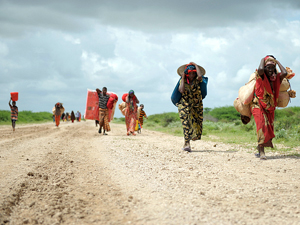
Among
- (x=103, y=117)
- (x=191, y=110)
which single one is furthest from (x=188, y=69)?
(x=103, y=117)

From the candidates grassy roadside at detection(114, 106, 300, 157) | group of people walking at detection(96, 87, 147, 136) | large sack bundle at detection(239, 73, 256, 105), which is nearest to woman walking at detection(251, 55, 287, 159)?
large sack bundle at detection(239, 73, 256, 105)

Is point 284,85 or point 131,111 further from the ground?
point 284,85

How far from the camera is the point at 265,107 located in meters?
6.74

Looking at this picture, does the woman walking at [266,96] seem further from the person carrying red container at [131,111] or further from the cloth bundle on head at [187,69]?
the person carrying red container at [131,111]

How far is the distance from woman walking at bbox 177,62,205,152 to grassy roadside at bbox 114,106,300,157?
2.30 m

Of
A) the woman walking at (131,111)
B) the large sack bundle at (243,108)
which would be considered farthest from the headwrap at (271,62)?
the woman walking at (131,111)

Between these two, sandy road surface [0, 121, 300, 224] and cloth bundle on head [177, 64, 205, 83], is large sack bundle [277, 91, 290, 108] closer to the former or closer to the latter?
sandy road surface [0, 121, 300, 224]

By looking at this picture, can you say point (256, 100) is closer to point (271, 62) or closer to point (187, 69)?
point (271, 62)

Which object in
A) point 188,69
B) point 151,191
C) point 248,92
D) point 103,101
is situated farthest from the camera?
point 103,101

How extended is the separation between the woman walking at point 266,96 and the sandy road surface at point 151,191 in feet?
1.81

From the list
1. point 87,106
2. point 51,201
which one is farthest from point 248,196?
point 87,106

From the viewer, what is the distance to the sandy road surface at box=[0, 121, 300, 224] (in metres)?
3.31

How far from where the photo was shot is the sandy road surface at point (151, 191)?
Answer: 3.31m

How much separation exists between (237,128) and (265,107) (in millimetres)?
14761
